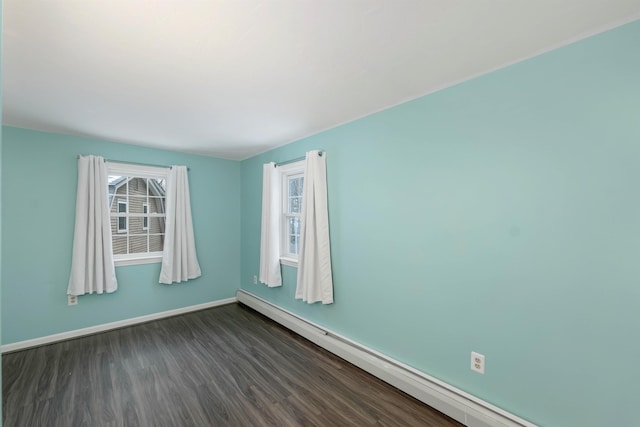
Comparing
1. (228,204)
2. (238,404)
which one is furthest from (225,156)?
Result: (238,404)

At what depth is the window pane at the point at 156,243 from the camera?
3.97 metres

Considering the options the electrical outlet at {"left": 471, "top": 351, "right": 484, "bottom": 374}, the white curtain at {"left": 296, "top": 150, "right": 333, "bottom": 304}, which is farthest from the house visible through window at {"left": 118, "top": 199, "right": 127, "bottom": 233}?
the electrical outlet at {"left": 471, "top": 351, "right": 484, "bottom": 374}

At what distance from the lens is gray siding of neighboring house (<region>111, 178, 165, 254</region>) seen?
370 centimetres

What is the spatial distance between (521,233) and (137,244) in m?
4.19

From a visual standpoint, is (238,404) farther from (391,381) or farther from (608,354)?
(608,354)

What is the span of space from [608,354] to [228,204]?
4.31m

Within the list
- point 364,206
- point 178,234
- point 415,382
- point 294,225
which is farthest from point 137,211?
point 415,382

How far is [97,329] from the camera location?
3.45 metres

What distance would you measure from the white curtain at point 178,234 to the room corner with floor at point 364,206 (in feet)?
1.37

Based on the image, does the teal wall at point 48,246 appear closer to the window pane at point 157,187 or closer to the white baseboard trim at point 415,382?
the window pane at point 157,187

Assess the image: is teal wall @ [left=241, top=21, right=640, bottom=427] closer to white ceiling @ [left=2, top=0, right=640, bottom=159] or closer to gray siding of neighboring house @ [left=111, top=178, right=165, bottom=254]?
white ceiling @ [left=2, top=0, right=640, bottom=159]

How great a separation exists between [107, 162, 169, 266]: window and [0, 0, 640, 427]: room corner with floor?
1.7 inches

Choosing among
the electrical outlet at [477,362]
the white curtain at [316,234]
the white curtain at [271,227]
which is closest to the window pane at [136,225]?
the white curtain at [271,227]

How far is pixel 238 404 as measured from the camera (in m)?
2.22
